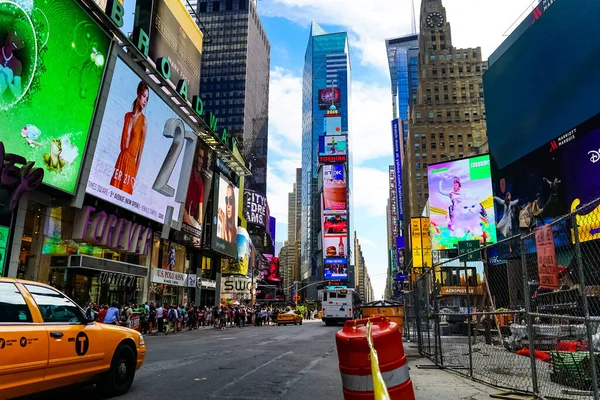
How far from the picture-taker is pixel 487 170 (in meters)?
57.1

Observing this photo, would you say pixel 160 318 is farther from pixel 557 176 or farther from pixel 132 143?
→ pixel 557 176

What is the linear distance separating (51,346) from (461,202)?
57.1 meters

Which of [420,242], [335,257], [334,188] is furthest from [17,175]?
[334,188]

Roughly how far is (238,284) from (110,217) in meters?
34.6

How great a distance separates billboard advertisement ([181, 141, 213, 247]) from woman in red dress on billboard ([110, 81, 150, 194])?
34.9 feet

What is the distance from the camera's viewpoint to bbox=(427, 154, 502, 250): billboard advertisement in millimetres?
55625

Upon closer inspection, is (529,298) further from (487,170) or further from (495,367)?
(487,170)

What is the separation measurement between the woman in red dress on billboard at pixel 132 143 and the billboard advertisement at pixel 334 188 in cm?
10519

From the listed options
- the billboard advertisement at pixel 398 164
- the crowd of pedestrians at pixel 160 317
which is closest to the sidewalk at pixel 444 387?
the crowd of pedestrians at pixel 160 317

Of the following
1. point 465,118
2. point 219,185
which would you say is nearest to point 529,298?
point 219,185

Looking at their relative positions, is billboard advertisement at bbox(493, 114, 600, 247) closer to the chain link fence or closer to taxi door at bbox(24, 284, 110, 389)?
the chain link fence

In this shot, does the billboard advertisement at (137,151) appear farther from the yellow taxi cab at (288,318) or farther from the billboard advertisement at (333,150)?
the billboard advertisement at (333,150)

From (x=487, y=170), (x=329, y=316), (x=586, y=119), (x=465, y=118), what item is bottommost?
(x=329, y=316)

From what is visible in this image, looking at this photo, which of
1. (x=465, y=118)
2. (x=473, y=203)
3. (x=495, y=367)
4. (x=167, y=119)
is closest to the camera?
(x=495, y=367)
